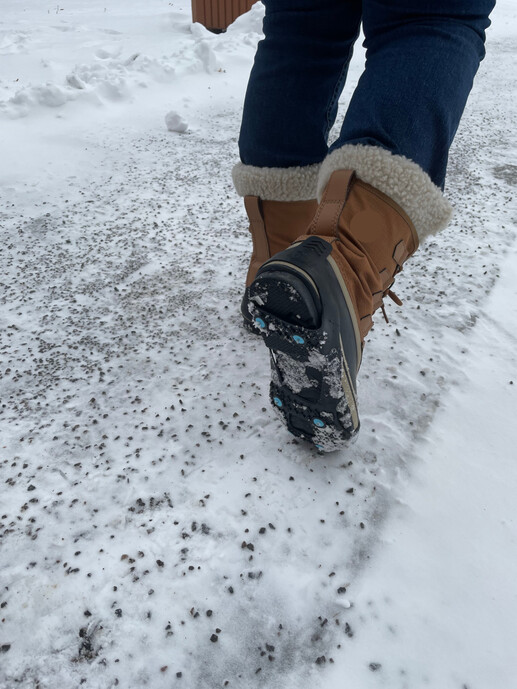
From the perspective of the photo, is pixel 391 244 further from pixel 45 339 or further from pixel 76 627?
pixel 45 339

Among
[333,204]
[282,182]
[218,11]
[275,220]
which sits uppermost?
[333,204]

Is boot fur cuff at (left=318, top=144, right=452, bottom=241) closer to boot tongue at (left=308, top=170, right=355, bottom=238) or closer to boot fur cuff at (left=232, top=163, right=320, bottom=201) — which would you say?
boot tongue at (left=308, top=170, right=355, bottom=238)

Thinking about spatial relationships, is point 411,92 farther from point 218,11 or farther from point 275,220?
point 218,11

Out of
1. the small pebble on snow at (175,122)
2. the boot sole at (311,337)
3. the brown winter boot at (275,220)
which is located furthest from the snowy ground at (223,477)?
the small pebble on snow at (175,122)

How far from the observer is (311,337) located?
84cm

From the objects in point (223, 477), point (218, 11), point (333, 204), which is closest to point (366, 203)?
point (333, 204)

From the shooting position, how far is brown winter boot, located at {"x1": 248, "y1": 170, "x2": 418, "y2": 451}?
83cm

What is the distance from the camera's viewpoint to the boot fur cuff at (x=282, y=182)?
124 centimetres

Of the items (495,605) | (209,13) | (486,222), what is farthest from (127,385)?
(209,13)

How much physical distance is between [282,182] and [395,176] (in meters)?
0.40

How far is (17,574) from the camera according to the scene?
875mm

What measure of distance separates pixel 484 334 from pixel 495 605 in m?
0.80

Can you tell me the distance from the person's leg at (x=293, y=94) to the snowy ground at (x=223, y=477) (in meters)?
0.45

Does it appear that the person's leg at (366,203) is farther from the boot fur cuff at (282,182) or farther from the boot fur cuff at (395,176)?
the boot fur cuff at (282,182)
